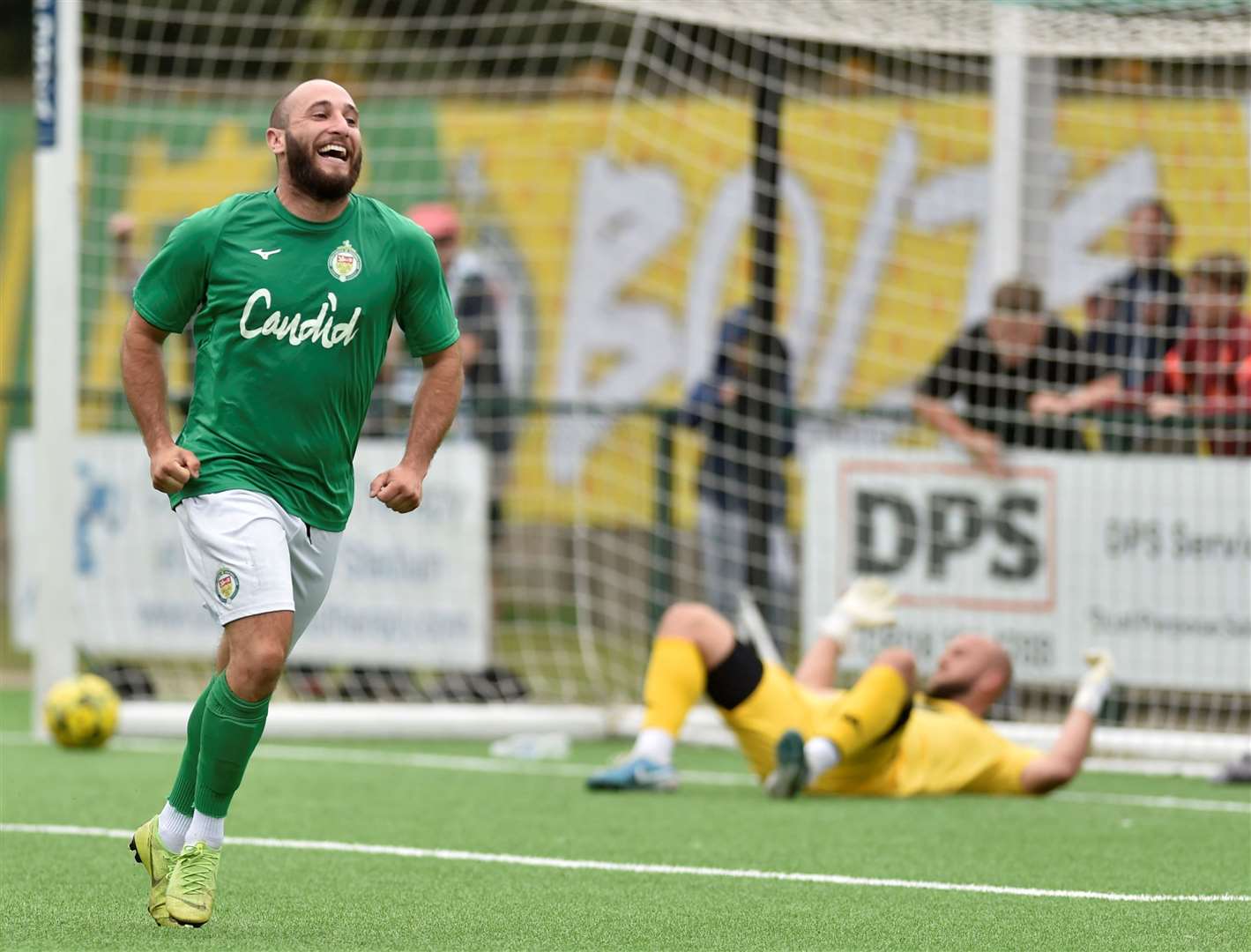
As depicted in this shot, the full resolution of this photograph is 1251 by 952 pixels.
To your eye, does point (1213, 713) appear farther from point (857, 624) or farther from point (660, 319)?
point (660, 319)

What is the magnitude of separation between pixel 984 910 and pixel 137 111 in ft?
42.1

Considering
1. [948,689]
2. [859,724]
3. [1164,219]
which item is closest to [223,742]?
Answer: [859,724]

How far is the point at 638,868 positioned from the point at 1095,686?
245cm

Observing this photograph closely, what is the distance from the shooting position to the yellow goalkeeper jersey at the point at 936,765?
8234mm

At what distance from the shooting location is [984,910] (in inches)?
229

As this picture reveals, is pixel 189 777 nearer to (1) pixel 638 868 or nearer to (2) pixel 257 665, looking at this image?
(2) pixel 257 665

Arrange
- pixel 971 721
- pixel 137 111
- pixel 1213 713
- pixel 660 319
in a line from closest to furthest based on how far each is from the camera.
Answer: pixel 971 721 < pixel 1213 713 < pixel 137 111 < pixel 660 319

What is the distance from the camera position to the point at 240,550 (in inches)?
209

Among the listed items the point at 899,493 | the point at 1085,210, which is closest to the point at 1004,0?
the point at 899,493

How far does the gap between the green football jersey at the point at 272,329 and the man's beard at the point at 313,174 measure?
0.31ft

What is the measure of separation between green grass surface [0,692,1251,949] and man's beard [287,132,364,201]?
177 centimetres

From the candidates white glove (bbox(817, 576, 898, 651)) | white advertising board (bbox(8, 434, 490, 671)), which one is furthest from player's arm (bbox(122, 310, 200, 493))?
white advertising board (bbox(8, 434, 490, 671))

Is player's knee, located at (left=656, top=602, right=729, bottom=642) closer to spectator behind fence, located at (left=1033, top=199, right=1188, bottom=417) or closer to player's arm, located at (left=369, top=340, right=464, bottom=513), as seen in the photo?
spectator behind fence, located at (left=1033, top=199, right=1188, bottom=417)

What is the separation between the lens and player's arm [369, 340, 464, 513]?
5441 millimetres
